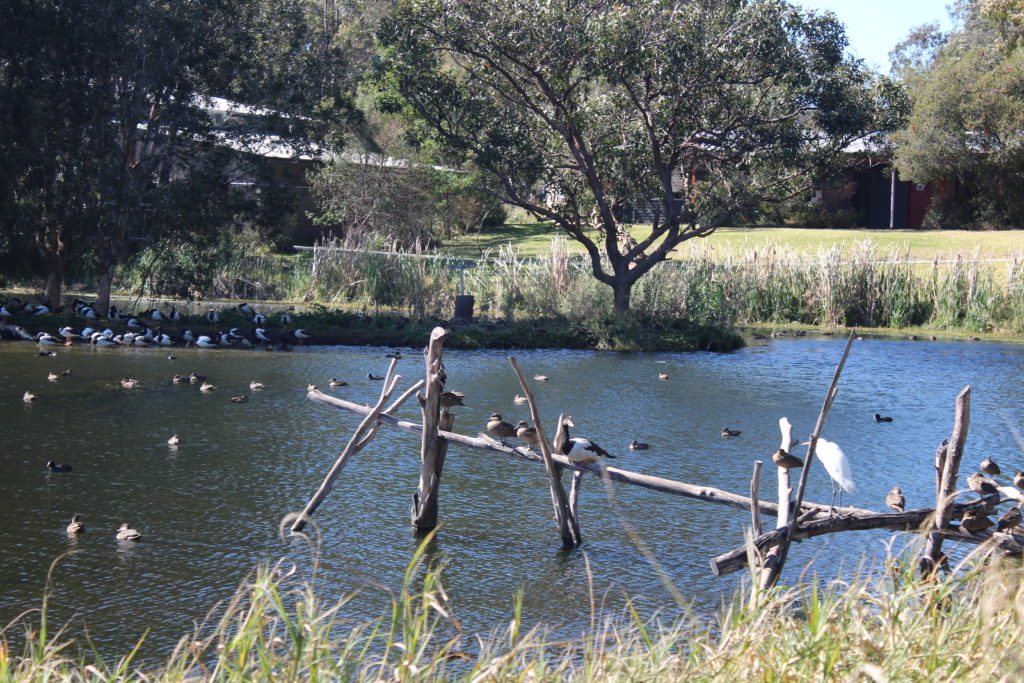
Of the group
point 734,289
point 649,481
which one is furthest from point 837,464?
point 734,289

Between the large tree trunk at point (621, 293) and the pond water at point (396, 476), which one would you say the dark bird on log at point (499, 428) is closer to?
the pond water at point (396, 476)

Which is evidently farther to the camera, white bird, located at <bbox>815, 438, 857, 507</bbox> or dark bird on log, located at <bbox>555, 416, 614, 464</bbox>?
dark bird on log, located at <bbox>555, 416, 614, 464</bbox>

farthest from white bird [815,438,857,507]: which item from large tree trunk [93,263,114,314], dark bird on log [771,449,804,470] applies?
large tree trunk [93,263,114,314]

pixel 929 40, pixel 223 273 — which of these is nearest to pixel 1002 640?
pixel 223 273

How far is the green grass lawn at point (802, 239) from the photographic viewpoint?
34156 mm

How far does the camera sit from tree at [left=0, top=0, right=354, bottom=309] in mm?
20344

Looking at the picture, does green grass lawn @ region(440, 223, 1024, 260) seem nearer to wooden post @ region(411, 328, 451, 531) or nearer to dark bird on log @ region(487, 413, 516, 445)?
wooden post @ region(411, 328, 451, 531)

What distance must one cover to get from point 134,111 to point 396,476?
1417 cm

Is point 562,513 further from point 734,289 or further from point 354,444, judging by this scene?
point 734,289

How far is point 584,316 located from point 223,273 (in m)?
11.1

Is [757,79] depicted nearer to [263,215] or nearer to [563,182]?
[563,182]

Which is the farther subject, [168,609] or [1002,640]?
[168,609]

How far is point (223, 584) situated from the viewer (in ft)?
23.1

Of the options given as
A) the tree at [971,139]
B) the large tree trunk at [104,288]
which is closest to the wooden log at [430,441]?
the large tree trunk at [104,288]
